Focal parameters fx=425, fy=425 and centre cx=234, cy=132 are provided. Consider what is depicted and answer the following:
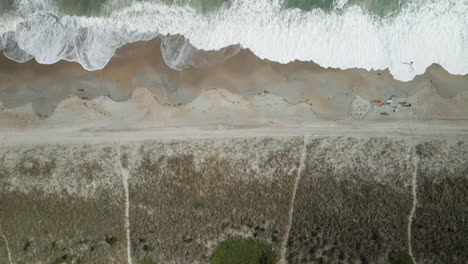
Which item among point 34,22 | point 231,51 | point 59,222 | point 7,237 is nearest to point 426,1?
point 231,51

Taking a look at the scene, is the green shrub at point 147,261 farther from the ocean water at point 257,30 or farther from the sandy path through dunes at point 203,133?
the ocean water at point 257,30

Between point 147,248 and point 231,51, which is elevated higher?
point 231,51

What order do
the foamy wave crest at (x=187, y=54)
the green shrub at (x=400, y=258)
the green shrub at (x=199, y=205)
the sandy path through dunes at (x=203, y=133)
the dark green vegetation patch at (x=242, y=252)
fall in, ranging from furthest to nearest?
the foamy wave crest at (x=187, y=54)
the sandy path through dunes at (x=203, y=133)
the green shrub at (x=199, y=205)
the dark green vegetation patch at (x=242, y=252)
the green shrub at (x=400, y=258)

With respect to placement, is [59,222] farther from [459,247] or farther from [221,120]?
[459,247]

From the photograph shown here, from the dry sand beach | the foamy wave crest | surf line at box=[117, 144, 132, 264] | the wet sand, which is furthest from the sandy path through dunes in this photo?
the foamy wave crest

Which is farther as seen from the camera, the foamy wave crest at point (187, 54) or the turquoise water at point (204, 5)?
the turquoise water at point (204, 5)

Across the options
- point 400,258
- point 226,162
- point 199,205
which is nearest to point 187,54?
point 226,162

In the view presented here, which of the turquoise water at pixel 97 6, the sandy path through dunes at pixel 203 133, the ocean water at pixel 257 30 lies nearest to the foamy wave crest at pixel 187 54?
the ocean water at pixel 257 30
